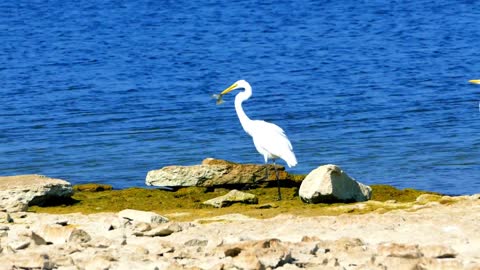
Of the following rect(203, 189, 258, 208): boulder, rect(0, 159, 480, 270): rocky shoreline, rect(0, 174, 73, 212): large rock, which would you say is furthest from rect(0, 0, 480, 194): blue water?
rect(203, 189, 258, 208): boulder

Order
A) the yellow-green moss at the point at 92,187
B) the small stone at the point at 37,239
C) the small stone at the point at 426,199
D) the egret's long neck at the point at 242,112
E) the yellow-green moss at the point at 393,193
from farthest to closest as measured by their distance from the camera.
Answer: the egret's long neck at the point at 242,112 < the yellow-green moss at the point at 92,187 < the yellow-green moss at the point at 393,193 < the small stone at the point at 426,199 < the small stone at the point at 37,239

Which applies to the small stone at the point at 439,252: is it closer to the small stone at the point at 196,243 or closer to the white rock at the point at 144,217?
the small stone at the point at 196,243

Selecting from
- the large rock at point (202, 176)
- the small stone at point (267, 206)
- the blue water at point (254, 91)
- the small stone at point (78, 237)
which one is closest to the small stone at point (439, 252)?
the small stone at point (78, 237)

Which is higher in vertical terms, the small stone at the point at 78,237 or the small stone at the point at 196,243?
the small stone at the point at 78,237

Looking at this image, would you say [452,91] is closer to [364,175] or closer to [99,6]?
[364,175]

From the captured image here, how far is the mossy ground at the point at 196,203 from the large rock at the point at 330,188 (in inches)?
3.8

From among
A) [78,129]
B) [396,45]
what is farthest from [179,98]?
[396,45]

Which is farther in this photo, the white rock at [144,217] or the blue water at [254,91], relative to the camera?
the blue water at [254,91]

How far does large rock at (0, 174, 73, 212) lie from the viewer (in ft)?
33.9

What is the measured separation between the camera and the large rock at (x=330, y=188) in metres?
10.4

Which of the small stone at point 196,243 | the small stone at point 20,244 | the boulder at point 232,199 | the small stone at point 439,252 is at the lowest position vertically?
the boulder at point 232,199

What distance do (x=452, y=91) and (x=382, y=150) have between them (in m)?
5.10

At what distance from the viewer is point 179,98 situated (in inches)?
759

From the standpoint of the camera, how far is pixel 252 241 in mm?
7289
